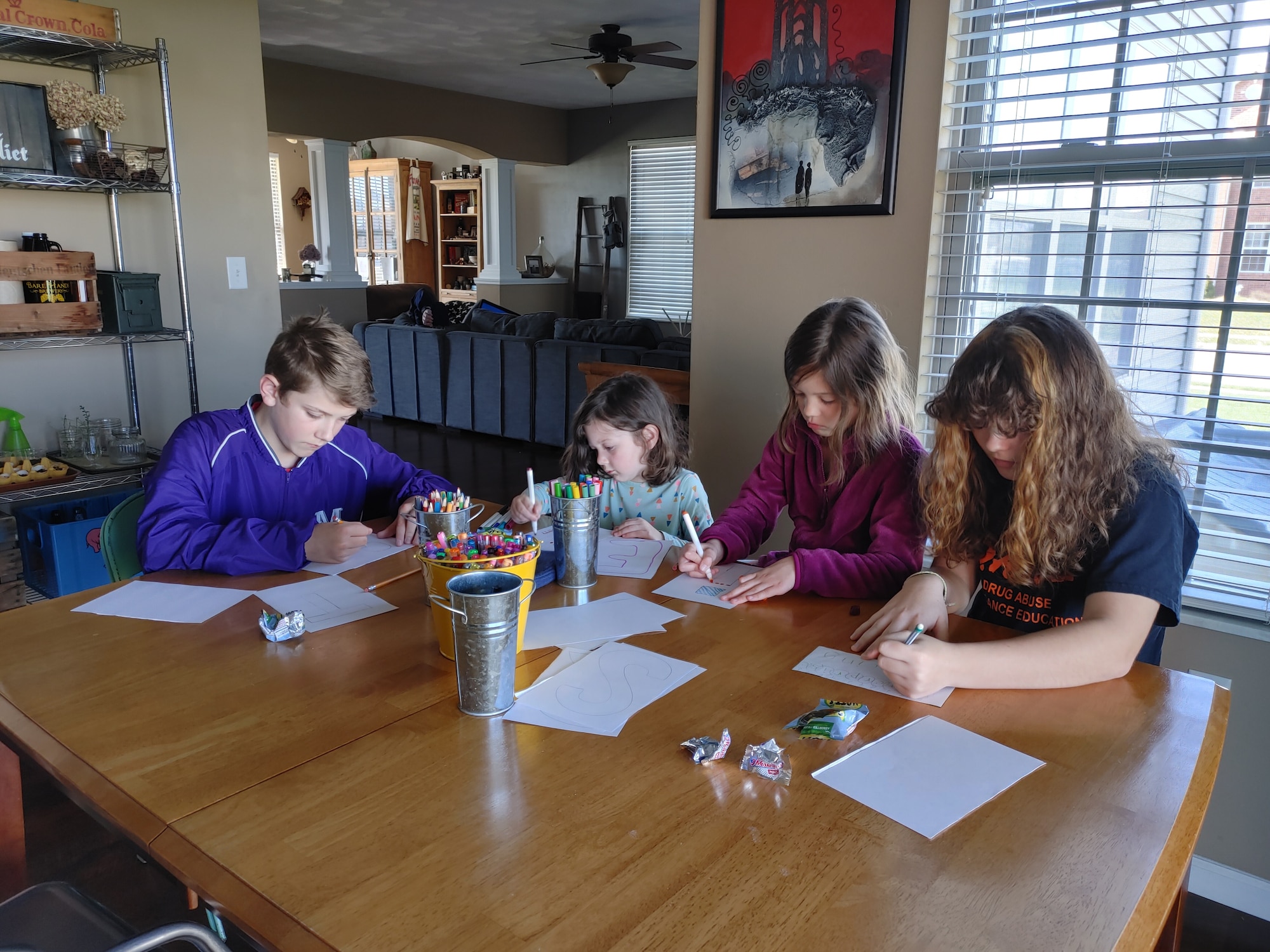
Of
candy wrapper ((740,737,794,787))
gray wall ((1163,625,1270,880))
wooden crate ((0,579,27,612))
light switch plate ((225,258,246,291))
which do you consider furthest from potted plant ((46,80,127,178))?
gray wall ((1163,625,1270,880))

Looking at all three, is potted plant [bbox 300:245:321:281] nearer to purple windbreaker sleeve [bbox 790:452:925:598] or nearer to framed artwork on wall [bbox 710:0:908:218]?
framed artwork on wall [bbox 710:0:908:218]

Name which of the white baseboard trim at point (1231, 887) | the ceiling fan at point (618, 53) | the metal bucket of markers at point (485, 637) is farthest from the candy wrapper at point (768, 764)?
the ceiling fan at point (618, 53)

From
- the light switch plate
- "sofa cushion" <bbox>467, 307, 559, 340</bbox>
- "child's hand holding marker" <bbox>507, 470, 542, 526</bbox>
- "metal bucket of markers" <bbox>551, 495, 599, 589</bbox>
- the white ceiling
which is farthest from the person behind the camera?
"sofa cushion" <bbox>467, 307, 559, 340</bbox>

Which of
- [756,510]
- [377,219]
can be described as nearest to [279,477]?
[756,510]

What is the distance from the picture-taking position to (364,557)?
1576mm

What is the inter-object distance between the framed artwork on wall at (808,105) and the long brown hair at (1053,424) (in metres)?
0.92

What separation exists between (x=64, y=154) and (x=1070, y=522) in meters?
3.00

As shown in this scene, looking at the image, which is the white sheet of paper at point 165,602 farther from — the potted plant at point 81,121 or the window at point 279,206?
the window at point 279,206

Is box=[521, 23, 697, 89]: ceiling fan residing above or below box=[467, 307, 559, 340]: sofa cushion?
above

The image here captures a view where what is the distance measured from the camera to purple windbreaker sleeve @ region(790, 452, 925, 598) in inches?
55.7

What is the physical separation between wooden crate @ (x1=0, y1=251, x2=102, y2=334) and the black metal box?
0.19ft

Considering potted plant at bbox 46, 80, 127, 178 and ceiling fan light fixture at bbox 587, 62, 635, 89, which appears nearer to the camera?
potted plant at bbox 46, 80, 127, 178

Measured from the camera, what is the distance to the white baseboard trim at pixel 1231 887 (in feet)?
5.47

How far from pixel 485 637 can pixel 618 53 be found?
5499 millimetres
